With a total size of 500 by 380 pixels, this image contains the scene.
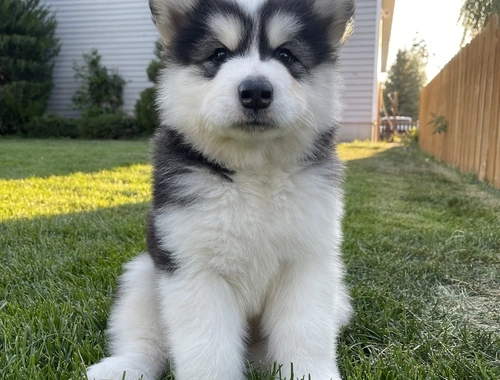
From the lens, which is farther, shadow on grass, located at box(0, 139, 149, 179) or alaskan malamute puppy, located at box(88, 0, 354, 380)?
shadow on grass, located at box(0, 139, 149, 179)

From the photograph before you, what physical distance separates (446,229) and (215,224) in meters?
3.38

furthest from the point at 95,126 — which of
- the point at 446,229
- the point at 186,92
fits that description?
the point at 186,92

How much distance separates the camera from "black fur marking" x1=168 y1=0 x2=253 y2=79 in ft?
6.77

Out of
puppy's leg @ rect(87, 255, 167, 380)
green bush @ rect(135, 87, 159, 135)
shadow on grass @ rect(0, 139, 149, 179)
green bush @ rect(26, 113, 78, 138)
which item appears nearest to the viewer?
puppy's leg @ rect(87, 255, 167, 380)

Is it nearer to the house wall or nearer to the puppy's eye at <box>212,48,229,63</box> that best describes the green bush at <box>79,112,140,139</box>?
the house wall

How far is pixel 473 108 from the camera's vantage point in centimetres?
828

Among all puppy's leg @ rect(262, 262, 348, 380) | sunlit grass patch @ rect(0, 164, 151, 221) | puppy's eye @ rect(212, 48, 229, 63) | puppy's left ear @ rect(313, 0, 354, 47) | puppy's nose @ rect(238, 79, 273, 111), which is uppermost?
puppy's left ear @ rect(313, 0, 354, 47)

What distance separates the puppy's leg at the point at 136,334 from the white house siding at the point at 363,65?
15347 mm

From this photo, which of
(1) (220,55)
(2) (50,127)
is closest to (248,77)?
(1) (220,55)

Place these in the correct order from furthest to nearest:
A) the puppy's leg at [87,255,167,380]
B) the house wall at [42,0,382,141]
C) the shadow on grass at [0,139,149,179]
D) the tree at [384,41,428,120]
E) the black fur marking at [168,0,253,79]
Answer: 1. the tree at [384,41,428,120]
2. the house wall at [42,0,382,141]
3. the shadow on grass at [0,139,149,179]
4. the black fur marking at [168,0,253,79]
5. the puppy's leg at [87,255,167,380]

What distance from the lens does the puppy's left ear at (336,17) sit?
91.4 inches

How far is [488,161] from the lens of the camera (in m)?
7.32

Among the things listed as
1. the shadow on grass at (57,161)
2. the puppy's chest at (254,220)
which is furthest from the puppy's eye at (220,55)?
the shadow on grass at (57,161)

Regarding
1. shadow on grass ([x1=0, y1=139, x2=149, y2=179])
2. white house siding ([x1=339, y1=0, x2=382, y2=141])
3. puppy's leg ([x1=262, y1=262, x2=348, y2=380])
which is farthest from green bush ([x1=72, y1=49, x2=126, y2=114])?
puppy's leg ([x1=262, y1=262, x2=348, y2=380])
